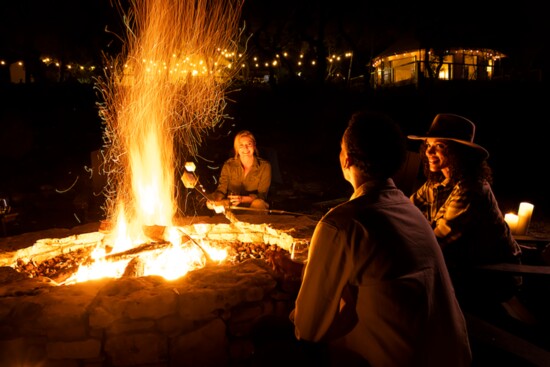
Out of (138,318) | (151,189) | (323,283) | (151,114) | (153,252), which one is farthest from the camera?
(151,114)

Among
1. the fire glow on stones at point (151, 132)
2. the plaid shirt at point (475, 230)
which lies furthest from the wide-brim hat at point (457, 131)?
the fire glow on stones at point (151, 132)

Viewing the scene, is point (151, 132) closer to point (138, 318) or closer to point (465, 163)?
point (138, 318)

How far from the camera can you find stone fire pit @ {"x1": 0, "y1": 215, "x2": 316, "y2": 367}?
3.07m

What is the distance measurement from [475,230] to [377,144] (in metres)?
2.06

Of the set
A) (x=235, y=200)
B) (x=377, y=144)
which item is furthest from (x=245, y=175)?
(x=377, y=144)

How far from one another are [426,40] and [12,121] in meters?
21.9

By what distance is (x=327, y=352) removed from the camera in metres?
2.19

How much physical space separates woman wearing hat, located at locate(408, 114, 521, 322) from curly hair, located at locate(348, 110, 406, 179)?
6.04 feet

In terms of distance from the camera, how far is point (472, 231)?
3574mm

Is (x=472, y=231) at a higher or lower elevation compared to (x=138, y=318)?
higher

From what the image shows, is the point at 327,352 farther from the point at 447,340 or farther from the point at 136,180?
the point at 136,180

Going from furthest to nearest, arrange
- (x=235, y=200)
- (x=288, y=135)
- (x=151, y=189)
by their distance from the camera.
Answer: (x=288, y=135)
(x=235, y=200)
(x=151, y=189)

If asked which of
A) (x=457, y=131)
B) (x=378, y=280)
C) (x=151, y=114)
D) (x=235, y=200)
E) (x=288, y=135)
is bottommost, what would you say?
(x=235, y=200)

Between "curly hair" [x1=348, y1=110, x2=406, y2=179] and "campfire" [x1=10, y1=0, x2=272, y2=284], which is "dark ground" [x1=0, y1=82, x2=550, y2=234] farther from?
"curly hair" [x1=348, y1=110, x2=406, y2=179]
